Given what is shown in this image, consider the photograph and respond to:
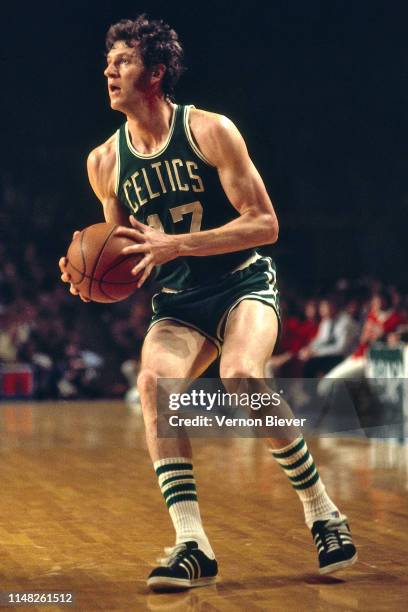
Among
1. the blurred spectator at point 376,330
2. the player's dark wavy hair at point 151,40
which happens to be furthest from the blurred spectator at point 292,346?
the player's dark wavy hair at point 151,40

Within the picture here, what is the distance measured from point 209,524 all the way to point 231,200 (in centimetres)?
164

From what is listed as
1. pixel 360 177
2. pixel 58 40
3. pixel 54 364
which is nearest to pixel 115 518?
pixel 54 364

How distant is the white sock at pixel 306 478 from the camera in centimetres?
362

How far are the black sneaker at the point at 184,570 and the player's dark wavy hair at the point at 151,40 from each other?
166cm

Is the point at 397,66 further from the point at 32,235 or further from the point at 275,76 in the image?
the point at 32,235

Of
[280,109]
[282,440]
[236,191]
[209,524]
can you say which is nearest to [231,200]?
[236,191]

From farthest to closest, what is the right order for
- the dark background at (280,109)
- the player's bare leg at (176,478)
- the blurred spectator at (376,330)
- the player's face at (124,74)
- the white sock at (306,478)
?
the dark background at (280,109), the blurred spectator at (376,330), the player's face at (124,74), the white sock at (306,478), the player's bare leg at (176,478)

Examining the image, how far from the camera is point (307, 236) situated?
15859mm

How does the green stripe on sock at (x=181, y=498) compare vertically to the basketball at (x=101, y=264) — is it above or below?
below

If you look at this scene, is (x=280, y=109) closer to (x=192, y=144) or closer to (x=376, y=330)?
(x=376, y=330)

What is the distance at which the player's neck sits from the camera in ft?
Result: 12.6

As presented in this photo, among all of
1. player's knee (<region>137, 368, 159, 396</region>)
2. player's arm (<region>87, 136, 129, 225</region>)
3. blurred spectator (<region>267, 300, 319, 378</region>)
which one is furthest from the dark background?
player's knee (<region>137, 368, 159, 396</region>)

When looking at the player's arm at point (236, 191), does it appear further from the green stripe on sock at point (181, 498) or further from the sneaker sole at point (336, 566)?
the sneaker sole at point (336, 566)

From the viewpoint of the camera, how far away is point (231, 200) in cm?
374
